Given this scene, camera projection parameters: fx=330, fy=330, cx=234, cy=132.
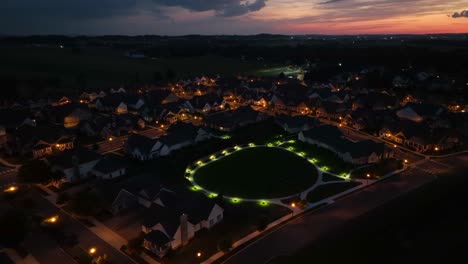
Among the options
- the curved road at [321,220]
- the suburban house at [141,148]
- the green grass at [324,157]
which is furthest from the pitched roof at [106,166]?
the green grass at [324,157]

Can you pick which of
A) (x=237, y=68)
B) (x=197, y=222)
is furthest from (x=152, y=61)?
(x=197, y=222)

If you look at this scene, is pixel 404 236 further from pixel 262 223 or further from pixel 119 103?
pixel 119 103

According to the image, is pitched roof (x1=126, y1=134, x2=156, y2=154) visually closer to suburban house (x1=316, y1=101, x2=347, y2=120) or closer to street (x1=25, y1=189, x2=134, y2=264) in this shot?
street (x1=25, y1=189, x2=134, y2=264)

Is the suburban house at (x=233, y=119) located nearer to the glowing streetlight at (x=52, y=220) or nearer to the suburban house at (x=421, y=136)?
the suburban house at (x=421, y=136)

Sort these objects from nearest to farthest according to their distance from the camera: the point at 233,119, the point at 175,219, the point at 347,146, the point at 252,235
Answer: the point at 175,219 → the point at 252,235 → the point at 347,146 → the point at 233,119

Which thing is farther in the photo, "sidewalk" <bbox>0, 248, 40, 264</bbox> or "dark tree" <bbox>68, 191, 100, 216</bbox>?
"dark tree" <bbox>68, 191, 100, 216</bbox>

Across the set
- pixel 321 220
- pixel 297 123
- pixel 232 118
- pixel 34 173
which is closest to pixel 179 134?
pixel 232 118

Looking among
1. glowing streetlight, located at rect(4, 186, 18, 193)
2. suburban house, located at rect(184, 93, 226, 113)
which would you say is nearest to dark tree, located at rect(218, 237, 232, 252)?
glowing streetlight, located at rect(4, 186, 18, 193)
